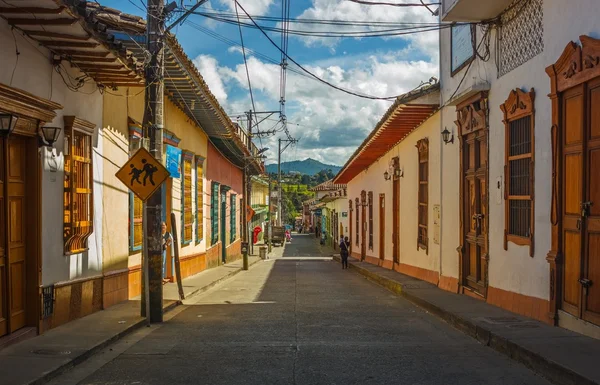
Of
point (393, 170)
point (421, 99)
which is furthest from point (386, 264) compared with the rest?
point (421, 99)

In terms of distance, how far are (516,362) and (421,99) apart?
8.20m

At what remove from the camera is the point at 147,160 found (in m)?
9.33

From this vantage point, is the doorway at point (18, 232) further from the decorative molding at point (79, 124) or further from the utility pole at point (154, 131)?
the utility pole at point (154, 131)

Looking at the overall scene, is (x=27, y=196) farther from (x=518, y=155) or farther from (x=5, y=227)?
(x=518, y=155)

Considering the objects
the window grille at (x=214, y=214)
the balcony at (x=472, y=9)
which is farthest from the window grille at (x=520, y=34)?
the window grille at (x=214, y=214)

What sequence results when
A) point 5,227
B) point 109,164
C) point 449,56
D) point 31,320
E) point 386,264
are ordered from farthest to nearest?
point 386,264
point 449,56
point 109,164
point 31,320
point 5,227

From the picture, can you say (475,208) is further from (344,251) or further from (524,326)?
(344,251)

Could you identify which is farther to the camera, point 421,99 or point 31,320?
point 421,99

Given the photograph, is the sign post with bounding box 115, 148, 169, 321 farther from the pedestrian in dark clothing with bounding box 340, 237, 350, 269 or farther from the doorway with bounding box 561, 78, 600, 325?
the pedestrian in dark clothing with bounding box 340, 237, 350, 269

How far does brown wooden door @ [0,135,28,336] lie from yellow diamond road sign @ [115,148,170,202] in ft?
5.03

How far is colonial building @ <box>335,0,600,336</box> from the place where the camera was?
7434 mm

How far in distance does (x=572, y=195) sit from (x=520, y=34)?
2928mm

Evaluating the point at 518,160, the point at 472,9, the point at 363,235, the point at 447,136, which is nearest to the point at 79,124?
the point at 472,9

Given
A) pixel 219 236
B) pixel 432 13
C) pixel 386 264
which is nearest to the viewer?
pixel 432 13
